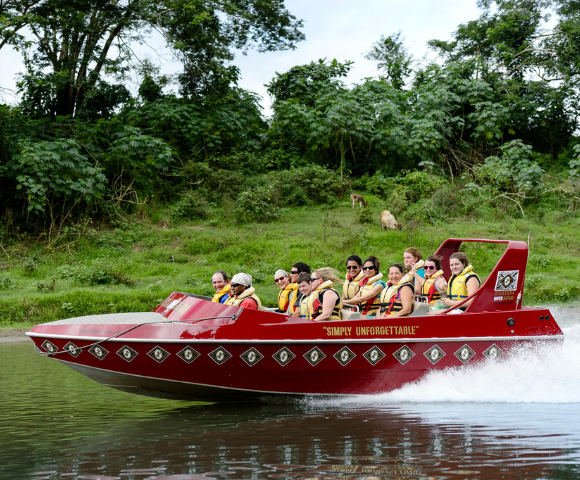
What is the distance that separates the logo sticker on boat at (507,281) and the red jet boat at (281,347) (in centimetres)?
5

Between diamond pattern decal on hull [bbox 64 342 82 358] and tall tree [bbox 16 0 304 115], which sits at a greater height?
tall tree [bbox 16 0 304 115]

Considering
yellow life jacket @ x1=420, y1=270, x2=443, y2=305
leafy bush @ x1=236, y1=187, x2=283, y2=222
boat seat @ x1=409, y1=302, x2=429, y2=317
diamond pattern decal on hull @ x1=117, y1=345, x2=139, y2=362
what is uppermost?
leafy bush @ x1=236, y1=187, x2=283, y2=222

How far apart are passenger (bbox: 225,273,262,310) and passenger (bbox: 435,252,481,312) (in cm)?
218

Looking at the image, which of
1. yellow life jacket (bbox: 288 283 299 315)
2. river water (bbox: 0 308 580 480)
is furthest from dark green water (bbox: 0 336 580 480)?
yellow life jacket (bbox: 288 283 299 315)

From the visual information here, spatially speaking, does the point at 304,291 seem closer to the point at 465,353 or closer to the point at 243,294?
the point at 243,294

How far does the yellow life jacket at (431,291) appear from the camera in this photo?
762 cm

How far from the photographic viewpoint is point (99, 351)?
21.4 ft

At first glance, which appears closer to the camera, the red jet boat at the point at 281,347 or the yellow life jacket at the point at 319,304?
the red jet boat at the point at 281,347

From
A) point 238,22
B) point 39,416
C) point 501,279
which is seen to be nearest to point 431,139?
point 238,22

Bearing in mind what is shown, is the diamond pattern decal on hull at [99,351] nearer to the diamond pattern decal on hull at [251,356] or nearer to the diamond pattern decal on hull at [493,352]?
the diamond pattern decal on hull at [251,356]

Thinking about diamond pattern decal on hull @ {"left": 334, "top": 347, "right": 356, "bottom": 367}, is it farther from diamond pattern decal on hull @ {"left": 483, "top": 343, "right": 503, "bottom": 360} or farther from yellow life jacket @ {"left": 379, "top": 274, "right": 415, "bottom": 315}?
diamond pattern decal on hull @ {"left": 483, "top": 343, "right": 503, "bottom": 360}

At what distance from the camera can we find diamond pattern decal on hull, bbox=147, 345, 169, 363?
6.44 metres

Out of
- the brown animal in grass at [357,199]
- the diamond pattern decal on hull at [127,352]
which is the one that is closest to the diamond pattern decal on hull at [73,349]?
the diamond pattern decal on hull at [127,352]

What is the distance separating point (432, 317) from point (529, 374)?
1295 mm
